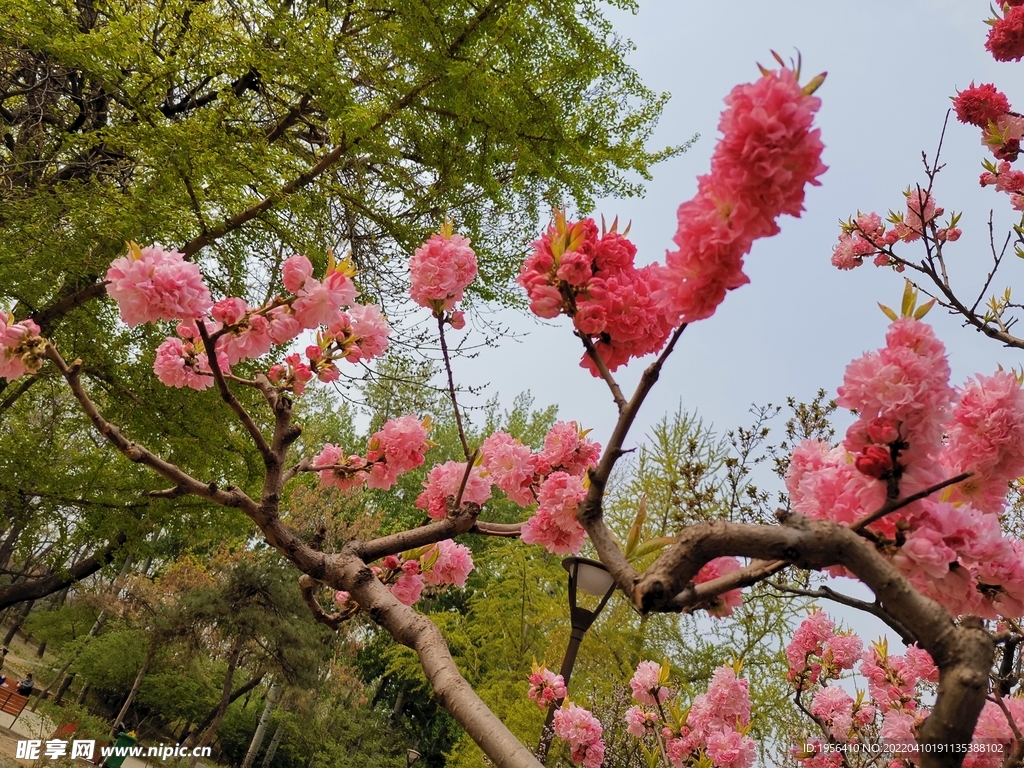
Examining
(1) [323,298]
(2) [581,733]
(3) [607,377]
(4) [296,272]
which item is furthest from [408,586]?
(2) [581,733]

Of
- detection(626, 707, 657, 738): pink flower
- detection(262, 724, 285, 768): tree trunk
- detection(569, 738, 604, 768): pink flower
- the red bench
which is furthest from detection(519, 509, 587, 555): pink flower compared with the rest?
detection(262, 724, 285, 768): tree trunk

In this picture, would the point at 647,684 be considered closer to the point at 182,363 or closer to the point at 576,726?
the point at 576,726

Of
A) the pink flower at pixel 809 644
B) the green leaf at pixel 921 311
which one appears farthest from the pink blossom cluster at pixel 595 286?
the pink flower at pixel 809 644

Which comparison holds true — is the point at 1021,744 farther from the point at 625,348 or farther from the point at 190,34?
the point at 190,34

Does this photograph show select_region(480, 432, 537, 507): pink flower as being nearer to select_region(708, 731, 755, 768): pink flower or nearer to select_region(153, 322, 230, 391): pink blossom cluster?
select_region(153, 322, 230, 391): pink blossom cluster

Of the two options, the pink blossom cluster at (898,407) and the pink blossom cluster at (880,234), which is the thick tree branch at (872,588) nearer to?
the pink blossom cluster at (898,407)

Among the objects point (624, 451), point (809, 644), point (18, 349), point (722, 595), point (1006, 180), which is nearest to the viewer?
point (722, 595)

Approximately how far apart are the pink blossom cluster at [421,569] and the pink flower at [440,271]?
0.95 m

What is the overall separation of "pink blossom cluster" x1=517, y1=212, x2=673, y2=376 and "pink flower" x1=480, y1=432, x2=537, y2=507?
0.85 meters

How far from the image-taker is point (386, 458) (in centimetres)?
278

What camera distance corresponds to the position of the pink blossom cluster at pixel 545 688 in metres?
4.43

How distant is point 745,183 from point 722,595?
67 centimetres

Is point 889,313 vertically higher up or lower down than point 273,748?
higher up

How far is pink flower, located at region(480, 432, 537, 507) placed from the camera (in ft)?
7.45
